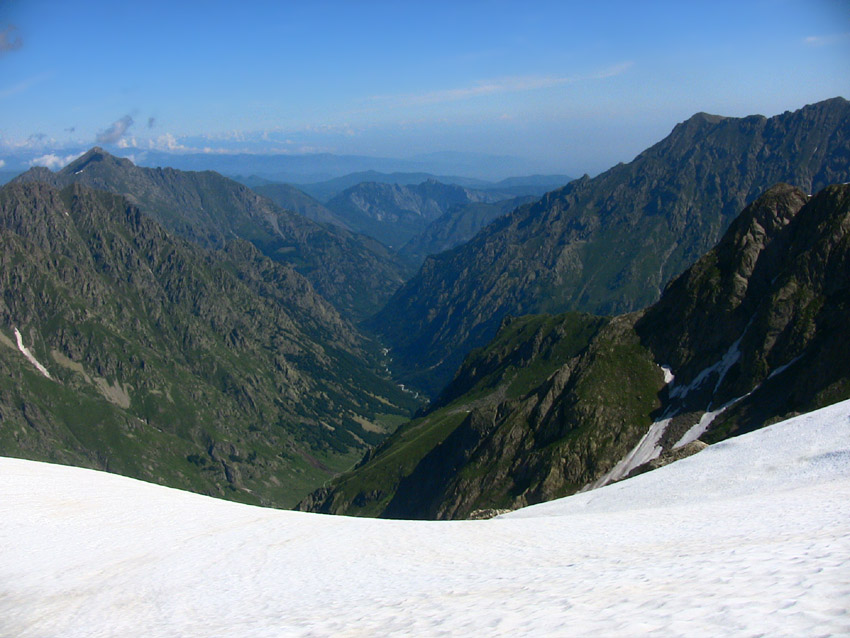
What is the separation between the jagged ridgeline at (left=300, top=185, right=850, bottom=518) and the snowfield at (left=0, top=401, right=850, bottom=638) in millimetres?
64224

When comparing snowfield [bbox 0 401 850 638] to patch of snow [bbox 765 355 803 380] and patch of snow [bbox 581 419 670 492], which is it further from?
patch of snow [bbox 581 419 670 492]

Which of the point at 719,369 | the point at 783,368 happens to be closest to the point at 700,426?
the point at 719,369

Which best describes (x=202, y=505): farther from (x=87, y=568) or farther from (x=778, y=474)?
(x=778, y=474)

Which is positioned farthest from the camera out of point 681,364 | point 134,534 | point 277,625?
point 681,364

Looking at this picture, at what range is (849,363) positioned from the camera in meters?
105

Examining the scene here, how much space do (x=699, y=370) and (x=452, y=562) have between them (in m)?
120

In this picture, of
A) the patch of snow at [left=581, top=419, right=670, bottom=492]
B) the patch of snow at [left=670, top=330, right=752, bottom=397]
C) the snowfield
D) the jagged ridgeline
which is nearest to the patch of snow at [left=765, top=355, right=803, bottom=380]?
the jagged ridgeline

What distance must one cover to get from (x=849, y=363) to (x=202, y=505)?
105 metres

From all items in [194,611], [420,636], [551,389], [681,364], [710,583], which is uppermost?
[710,583]

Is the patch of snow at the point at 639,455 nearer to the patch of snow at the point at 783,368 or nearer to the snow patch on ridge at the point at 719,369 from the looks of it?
the snow patch on ridge at the point at 719,369

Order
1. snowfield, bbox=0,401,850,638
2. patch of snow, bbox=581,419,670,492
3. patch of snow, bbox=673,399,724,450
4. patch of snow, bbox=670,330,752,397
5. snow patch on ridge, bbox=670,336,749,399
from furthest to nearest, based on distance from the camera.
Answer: snow patch on ridge, bbox=670,336,749,399, patch of snow, bbox=670,330,752,397, patch of snow, bbox=581,419,670,492, patch of snow, bbox=673,399,724,450, snowfield, bbox=0,401,850,638

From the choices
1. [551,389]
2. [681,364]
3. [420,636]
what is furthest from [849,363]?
[420,636]

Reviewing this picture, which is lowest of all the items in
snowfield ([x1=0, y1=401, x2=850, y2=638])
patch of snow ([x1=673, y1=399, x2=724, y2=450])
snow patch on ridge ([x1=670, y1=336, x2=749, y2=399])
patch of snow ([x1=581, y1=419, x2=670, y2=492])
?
patch of snow ([x1=581, y1=419, x2=670, y2=492])

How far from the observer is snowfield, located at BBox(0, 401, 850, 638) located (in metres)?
16.8
